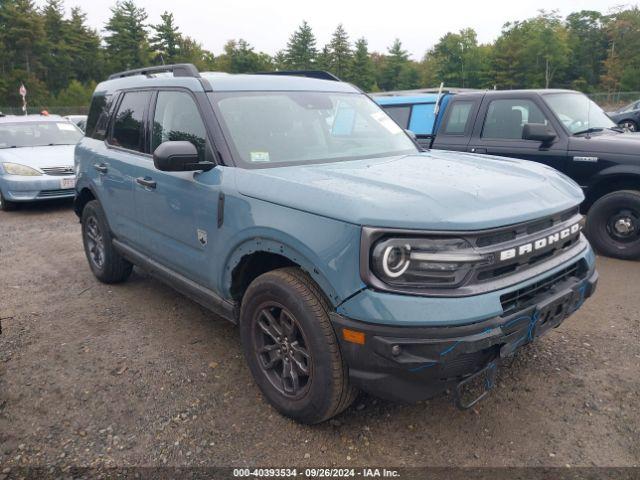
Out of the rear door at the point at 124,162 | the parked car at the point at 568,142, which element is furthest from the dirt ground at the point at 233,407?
the parked car at the point at 568,142

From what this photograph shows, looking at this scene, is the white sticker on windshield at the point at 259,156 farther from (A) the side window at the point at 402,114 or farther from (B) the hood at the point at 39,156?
(B) the hood at the point at 39,156

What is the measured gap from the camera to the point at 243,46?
7400 centimetres

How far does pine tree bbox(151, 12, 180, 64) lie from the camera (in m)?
66.1

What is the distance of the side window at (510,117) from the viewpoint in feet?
20.2

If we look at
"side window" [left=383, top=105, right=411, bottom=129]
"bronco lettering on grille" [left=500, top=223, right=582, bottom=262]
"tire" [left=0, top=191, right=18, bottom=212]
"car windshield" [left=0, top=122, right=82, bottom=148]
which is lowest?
"tire" [left=0, top=191, right=18, bottom=212]

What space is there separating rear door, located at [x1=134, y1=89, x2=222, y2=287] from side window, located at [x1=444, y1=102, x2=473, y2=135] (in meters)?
4.23

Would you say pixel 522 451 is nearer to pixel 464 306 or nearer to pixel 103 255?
pixel 464 306

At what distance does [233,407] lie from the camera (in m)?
3.03

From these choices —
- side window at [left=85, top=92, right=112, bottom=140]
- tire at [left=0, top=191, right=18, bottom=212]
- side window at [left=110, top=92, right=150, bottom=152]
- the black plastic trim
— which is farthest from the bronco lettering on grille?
tire at [left=0, top=191, right=18, bottom=212]

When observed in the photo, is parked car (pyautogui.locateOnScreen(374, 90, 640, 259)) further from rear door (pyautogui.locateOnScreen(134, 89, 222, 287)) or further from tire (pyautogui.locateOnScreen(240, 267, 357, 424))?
tire (pyautogui.locateOnScreen(240, 267, 357, 424))

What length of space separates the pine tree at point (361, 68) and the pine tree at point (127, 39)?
90.6 ft

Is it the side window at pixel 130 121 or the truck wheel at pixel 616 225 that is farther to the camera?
the truck wheel at pixel 616 225

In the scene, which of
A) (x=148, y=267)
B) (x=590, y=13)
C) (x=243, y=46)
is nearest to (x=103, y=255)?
(x=148, y=267)

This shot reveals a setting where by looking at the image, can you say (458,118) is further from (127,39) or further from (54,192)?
(127,39)
